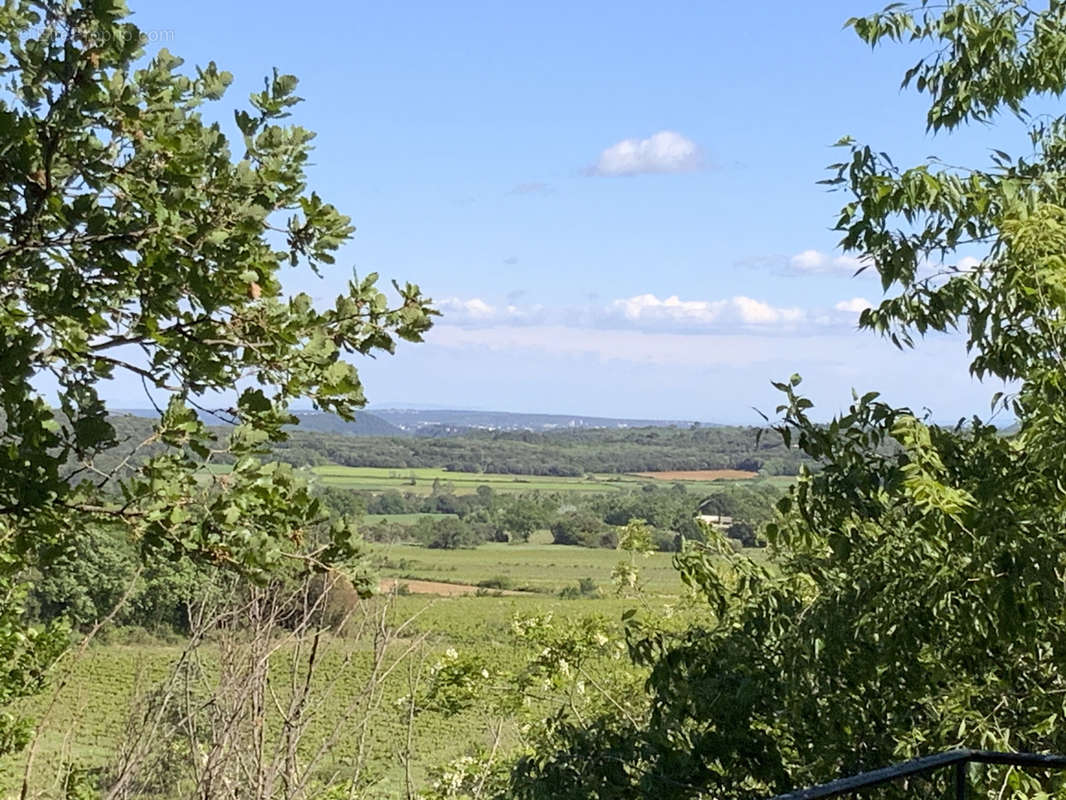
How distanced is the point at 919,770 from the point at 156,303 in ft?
6.02

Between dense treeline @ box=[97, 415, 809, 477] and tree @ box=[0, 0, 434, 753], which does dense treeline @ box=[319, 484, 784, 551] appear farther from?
tree @ box=[0, 0, 434, 753]

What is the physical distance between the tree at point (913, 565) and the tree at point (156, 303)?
169cm

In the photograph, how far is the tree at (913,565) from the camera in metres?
3.32

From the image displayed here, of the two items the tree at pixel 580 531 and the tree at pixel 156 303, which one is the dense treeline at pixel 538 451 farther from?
the tree at pixel 156 303

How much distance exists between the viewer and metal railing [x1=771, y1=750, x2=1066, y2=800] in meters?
1.69

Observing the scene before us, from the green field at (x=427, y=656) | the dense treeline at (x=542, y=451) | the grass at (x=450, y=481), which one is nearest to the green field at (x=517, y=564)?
the green field at (x=427, y=656)

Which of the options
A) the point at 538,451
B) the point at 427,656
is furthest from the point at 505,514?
the point at 427,656

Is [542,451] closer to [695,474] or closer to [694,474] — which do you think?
[694,474]

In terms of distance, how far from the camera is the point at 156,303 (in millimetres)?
2607

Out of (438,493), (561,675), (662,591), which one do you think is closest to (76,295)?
(561,675)

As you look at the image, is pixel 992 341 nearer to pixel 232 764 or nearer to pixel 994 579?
pixel 994 579

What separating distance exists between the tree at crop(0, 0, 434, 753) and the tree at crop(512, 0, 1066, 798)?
66.4 inches

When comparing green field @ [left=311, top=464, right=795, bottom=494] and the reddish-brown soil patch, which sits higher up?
the reddish-brown soil patch

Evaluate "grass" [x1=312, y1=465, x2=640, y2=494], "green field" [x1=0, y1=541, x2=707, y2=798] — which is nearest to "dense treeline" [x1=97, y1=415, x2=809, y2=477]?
"grass" [x1=312, y1=465, x2=640, y2=494]
